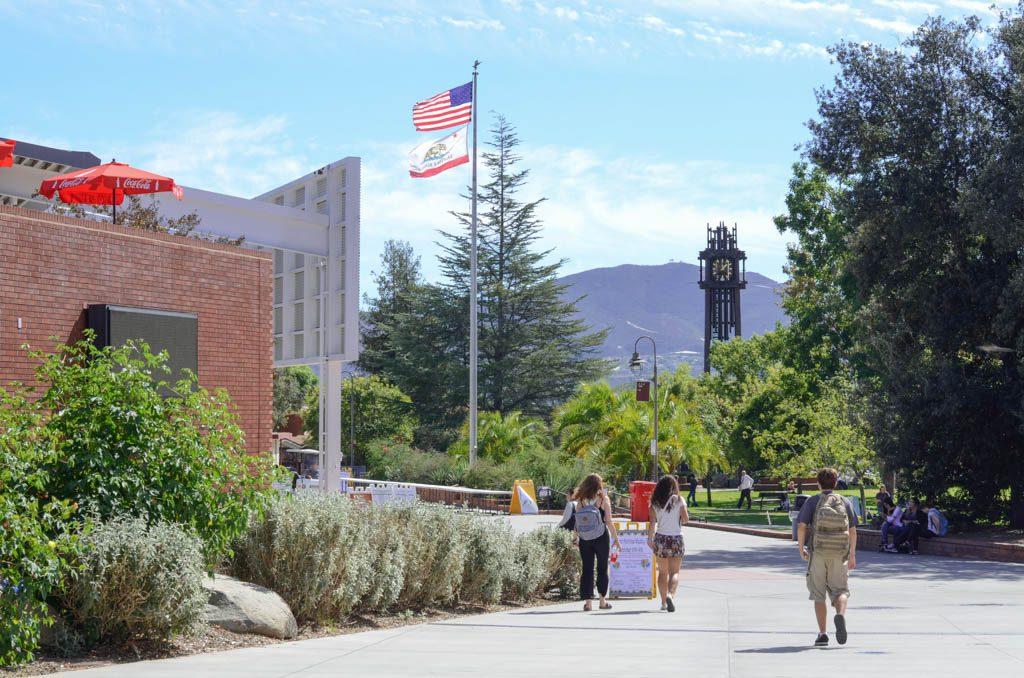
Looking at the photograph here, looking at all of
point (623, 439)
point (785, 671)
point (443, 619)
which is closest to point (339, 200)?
point (443, 619)

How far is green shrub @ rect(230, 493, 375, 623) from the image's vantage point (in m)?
11.4

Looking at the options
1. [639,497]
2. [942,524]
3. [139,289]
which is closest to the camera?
[139,289]

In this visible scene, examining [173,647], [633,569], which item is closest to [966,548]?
[633,569]

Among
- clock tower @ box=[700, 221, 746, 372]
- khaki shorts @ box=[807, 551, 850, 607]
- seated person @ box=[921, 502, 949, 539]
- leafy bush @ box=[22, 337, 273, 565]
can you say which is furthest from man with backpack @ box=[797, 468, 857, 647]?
clock tower @ box=[700, 221, 746, 372]

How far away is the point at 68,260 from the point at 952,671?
1124 centimetres

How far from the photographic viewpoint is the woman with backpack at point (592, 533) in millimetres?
13491

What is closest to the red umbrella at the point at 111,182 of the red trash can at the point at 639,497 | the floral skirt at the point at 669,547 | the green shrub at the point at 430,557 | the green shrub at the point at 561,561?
the green shrub at the point at 430,557

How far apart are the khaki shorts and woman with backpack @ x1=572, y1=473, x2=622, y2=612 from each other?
3.31 m

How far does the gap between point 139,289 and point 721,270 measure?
140 metres

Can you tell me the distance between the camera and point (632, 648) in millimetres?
10297

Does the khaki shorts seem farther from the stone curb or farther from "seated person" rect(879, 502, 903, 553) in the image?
"seated person" rect(879, 502, 903, 553)

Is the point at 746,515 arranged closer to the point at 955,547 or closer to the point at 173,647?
the point at 955,547

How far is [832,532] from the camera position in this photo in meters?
10.6

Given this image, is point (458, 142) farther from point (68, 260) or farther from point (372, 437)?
point (372, 437)
